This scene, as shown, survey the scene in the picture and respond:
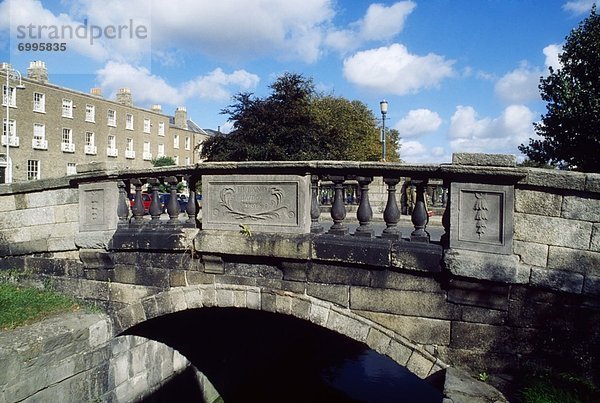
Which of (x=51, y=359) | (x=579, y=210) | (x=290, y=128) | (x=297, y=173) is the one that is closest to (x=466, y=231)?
(x=579, y=210)

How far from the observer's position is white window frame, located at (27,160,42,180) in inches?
1256

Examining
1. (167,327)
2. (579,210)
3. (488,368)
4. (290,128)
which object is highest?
(290,128)

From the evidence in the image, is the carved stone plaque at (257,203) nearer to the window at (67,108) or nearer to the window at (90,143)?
the window at (67,108)

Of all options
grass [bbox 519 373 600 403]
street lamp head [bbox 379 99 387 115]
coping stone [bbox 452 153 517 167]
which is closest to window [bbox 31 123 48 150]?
street lamp head [bbox 379 99 387 115]

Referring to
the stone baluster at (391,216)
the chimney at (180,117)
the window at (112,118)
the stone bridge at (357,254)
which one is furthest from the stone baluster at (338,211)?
the chimney at (180,117)

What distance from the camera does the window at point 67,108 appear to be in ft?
115

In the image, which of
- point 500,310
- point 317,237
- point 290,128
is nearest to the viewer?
point 500,310

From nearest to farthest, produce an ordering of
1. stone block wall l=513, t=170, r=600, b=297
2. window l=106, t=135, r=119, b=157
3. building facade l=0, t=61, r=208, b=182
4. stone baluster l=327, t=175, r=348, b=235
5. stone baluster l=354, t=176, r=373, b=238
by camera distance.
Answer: stone block wall l=513, t=170, r=600, b=297
stone baluster l=354, t=176, r=373, b=238
stone baluster l=327, t=175, r=348, b=235
building facade l=0, t=61, r=208, b=182
window l=106, t=135, r=119, b=157

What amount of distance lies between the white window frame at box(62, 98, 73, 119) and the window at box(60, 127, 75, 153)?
3.41 ft

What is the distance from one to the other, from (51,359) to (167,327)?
2081 mm

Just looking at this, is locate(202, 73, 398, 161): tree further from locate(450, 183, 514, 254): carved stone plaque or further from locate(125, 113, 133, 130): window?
locate(125, 113, 133, 130): window

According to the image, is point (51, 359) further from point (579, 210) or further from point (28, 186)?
point (579, 210)

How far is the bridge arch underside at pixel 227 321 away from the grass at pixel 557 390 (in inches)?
29.8

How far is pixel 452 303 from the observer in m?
4.08
